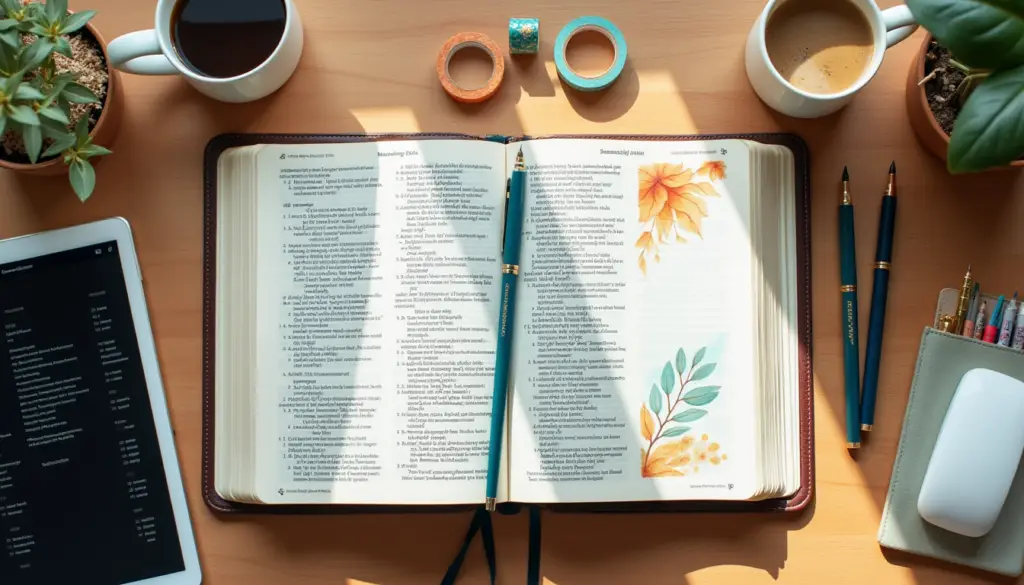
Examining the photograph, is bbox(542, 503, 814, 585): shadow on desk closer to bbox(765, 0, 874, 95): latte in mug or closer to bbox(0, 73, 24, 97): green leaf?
bbox(765, 0, 874, 95): latte in mug

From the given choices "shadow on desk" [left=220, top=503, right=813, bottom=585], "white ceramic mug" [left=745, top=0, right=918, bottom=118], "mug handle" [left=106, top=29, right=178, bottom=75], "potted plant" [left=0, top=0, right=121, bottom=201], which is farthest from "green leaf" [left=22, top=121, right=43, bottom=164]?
"white ceramic mug" [left=745, top=0, right=918, bottom=118]

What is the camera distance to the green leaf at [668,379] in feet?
2.34

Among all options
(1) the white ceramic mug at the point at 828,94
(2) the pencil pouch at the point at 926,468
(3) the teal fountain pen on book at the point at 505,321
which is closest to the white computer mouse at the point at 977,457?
(2) the pencil pouch at the point at 926,468

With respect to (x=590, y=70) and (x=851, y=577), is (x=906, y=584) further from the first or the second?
(x=590, y=70)

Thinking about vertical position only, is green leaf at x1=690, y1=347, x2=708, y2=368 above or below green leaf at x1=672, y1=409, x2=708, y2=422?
above

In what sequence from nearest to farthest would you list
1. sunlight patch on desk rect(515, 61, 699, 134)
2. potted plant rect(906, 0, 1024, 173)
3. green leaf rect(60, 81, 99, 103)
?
potted plant rect(906, 0, 1024, 173), green leaf rect(60, 81, 99, 103), sunlight patch on desk rect(515, 61, 699, 134)

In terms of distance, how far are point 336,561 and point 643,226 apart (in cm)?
42

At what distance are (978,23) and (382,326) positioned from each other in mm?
518

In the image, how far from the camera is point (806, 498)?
2.38 feet

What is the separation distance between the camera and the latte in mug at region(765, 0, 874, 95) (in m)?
0.70

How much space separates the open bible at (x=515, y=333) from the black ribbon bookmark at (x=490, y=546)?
3 centimetres

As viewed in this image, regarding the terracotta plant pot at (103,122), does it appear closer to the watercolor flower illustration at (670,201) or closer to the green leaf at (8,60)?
the green leaf at (8,60)

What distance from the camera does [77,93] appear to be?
0.65m

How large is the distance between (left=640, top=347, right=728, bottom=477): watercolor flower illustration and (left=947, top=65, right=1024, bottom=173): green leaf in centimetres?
26
